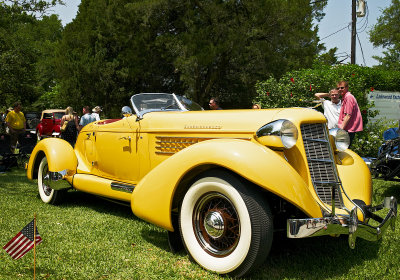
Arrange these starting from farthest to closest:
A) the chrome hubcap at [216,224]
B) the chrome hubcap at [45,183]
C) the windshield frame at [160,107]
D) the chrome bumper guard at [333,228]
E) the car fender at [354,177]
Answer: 1. the chrome hubcap at [45,183]
2. the windshield frame at [160,107]
3. the car fender at [354,177]
4. the chrome hubcap at [216,224]
5. the chrome bumper guard at [333,228]

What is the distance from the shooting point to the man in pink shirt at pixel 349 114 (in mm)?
6211

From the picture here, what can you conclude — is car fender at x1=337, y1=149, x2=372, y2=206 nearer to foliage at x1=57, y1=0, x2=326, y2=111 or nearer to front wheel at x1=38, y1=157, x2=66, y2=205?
front wheel at x1=38, y1=157, x2=66, y2=205

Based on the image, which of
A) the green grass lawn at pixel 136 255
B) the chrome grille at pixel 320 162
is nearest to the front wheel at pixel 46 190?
the green grass lawn at pixel 136 255

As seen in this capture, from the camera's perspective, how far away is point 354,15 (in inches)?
679

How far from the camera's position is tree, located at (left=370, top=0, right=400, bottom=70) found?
3316cm

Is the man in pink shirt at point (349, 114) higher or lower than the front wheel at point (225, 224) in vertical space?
higher

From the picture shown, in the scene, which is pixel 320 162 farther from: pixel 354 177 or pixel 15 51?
pixel 15 51

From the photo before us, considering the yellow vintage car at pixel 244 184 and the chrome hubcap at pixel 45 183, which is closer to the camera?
the yellow vintage car at pixel 244 184

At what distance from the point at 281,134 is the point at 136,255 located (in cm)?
174

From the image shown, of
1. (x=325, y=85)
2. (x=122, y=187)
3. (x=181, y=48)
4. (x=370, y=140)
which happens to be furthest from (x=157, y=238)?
(x=181, y=48)

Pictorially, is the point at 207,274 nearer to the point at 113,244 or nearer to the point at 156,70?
the point at 113,244

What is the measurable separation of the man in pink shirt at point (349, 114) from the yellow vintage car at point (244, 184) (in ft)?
7.00

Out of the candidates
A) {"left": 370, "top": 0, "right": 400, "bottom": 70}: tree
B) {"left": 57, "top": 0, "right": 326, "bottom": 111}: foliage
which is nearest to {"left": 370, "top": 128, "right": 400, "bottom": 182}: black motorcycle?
{"left": 57, "top": 0, "right": 326, "bottom": 111}: foliage

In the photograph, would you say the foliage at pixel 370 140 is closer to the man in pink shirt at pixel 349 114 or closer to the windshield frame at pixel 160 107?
the man in pink shirt at pixel 349 114
